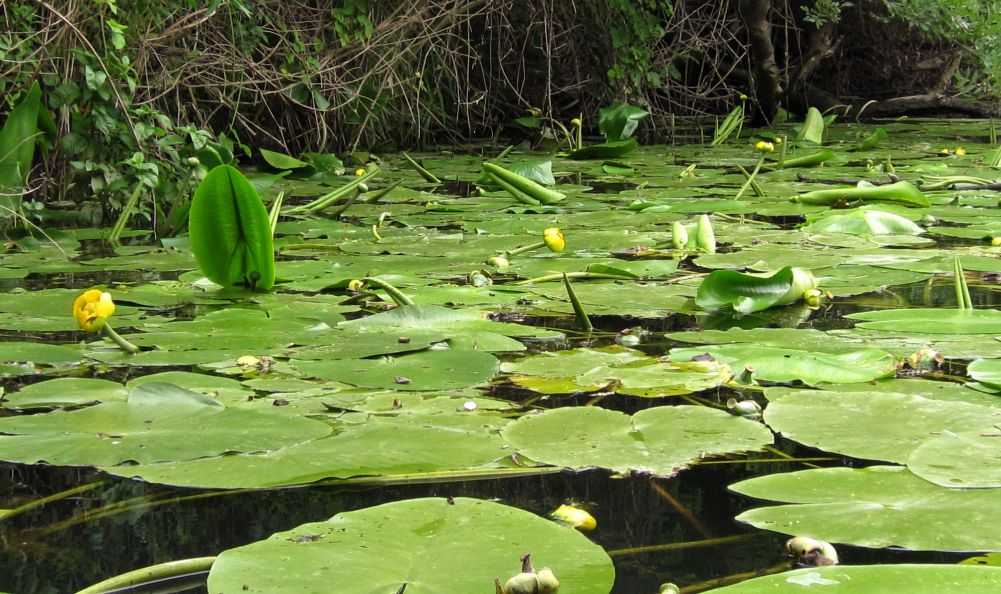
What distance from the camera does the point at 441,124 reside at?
195 inches

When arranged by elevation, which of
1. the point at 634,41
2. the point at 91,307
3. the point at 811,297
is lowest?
the point at 811,297

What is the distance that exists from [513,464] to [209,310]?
0.85 meters

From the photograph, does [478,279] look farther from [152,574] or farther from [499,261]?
[152,574]

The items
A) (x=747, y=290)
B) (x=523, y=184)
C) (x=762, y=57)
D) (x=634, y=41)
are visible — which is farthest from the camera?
(x=762, y=57)

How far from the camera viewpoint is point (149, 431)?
1.00 metres

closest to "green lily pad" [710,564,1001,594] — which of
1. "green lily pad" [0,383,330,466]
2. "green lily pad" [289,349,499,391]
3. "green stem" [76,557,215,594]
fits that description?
"green stem" [76,557,215,594]

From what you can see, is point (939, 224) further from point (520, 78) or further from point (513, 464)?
point (520, 78)

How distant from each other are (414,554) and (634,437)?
33 cm

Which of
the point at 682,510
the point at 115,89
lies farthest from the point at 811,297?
the point at 115,89

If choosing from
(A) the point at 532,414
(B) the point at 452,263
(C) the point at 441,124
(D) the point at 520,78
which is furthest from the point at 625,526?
(D) the point at 520,78

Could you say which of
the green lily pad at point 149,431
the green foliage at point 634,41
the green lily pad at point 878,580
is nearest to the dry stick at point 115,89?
the green lily pad at point 149,431

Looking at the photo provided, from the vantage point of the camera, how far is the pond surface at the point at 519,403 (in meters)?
0.80

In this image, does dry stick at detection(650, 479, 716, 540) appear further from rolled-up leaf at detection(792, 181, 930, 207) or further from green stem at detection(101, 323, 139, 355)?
rolled-up leaf at detection(792, 181, 930, 207)

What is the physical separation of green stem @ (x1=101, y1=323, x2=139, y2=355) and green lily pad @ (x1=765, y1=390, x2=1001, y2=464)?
→ 0.77 m
